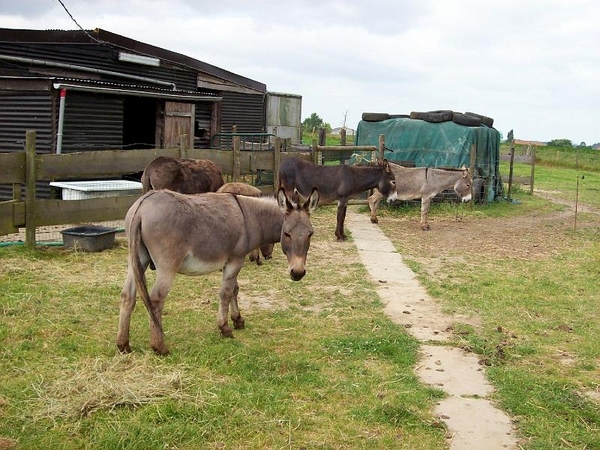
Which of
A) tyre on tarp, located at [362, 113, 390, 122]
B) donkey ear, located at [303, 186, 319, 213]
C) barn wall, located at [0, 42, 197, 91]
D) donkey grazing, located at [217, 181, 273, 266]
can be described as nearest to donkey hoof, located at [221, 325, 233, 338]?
donkey ear, located at [303, 186, 319, 213]

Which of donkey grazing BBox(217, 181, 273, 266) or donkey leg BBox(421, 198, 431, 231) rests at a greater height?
donkey grazing BBox(217, 181, 273, 266)

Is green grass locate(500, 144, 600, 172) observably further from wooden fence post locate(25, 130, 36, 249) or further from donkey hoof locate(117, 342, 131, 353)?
donkey hoof locate(117, 342, 131, 353)

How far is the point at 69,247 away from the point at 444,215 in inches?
393

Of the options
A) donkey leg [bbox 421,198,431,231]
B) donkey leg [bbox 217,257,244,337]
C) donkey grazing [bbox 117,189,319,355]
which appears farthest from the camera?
donkey leg [bbox 421,198,431,231]

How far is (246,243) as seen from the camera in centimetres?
627

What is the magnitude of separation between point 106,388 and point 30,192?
18.7ft

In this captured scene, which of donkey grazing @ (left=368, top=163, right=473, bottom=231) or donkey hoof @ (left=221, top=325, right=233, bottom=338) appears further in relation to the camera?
donkey grazing @ (left=368, top=163, right=473, bottom=231)

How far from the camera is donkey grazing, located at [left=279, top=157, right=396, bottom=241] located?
13336 millimetres

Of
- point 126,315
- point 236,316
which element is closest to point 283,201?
point 236,316

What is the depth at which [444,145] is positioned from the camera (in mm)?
19156

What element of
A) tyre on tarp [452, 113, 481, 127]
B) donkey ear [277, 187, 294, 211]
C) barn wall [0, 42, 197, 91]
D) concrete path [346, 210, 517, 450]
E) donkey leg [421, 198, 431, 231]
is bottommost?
concrete path [346, 210, 517, 450]

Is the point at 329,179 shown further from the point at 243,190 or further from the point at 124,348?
the point at 124,348

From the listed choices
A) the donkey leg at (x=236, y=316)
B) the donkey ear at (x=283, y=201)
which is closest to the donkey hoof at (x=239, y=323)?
the donkey leg at (x=236, y=316)

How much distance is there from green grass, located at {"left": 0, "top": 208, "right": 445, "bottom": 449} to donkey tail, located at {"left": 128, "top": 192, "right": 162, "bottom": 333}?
1.42 ft
